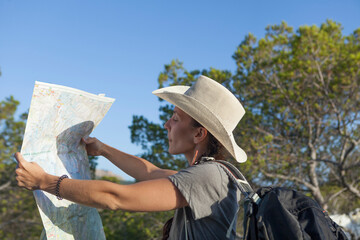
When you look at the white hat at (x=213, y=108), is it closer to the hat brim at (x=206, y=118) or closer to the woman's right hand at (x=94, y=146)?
the hat brim at (x=206, y=118)

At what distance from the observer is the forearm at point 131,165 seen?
98.3 inches

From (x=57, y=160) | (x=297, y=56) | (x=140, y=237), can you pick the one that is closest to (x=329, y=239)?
(x=57, y=160)

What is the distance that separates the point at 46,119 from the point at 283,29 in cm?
1098

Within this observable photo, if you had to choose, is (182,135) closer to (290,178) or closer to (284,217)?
(284,217)

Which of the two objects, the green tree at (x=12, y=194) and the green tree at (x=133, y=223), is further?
the green tree at (x=12, y=194)

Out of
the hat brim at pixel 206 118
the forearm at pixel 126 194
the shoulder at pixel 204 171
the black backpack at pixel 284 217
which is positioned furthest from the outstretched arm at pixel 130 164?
the black backpack at pixel 284 217

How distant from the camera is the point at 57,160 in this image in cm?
207

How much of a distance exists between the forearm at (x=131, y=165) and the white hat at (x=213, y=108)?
61 centimetres

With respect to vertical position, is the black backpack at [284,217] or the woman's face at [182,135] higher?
the woman's face at [182,135]

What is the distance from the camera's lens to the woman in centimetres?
155

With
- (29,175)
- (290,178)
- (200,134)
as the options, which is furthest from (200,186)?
(290,178)

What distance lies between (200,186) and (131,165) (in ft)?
3.16

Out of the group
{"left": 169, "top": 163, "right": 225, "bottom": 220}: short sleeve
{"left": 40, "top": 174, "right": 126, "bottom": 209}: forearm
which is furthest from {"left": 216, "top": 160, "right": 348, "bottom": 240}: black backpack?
{"left": 40, "top": 174, "right": 126, "bottom": 209}: forearm

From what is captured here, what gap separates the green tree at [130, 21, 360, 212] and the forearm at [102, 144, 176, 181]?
298 inches
